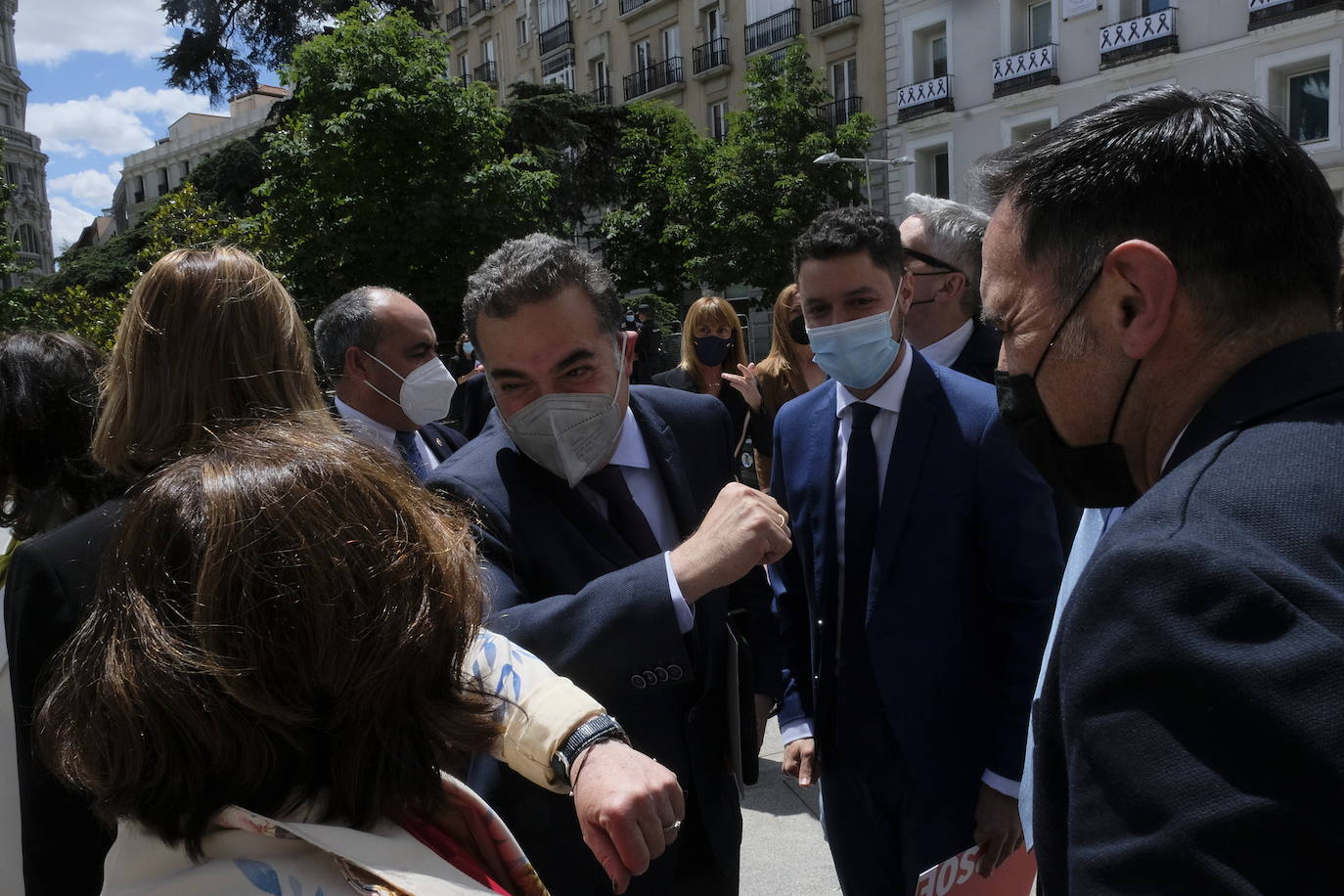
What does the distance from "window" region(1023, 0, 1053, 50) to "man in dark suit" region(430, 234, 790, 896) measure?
24.9 metres

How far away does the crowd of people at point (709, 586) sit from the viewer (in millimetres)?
867

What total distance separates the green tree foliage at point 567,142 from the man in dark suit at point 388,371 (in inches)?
672

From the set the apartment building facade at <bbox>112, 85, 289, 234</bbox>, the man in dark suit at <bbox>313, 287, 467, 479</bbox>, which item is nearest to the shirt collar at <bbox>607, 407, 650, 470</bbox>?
the man in dark suit at <bbox>313, 287, 467, 479</bbox>

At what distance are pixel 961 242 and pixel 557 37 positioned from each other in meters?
37.3

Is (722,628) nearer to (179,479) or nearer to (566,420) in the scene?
(566,420)

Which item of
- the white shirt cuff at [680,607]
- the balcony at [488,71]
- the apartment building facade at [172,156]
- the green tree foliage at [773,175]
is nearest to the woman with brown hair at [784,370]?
the white shirt cuff at [680,607]

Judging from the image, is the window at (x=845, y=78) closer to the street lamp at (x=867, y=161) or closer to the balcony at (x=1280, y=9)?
the street lamp at (x=867, y=161)

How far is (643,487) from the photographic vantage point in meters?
2.19

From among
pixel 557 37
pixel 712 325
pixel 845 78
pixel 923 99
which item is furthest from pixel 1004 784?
pixel 557 37

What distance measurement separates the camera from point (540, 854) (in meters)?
1.84

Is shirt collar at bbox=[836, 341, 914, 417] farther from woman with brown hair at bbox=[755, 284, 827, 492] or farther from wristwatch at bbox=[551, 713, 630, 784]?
woman with brown hair at bbox=[755, 284, 827, 492]

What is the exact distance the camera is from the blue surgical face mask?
2.70 m

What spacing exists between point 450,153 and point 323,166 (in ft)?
7.14

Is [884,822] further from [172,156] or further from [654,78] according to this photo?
[172,156]
